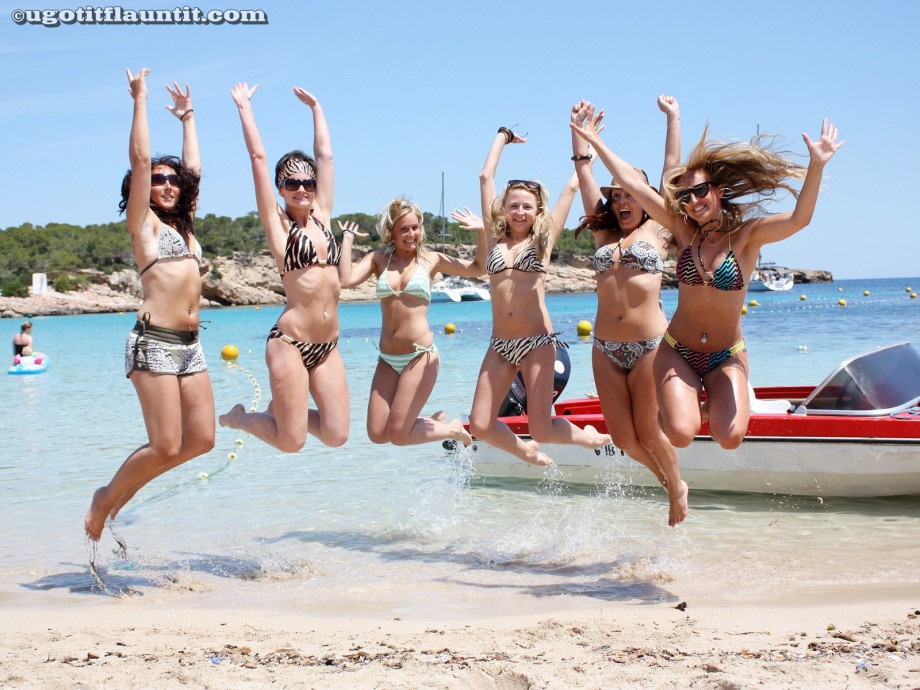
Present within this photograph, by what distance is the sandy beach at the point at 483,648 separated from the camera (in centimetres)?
424

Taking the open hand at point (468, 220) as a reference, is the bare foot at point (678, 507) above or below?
below

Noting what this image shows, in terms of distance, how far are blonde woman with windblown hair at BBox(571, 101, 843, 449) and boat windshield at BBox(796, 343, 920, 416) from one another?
3.24m

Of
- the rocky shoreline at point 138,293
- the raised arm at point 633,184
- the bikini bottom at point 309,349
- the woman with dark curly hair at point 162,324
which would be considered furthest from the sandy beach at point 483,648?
the rocky shoreline at point 138,293

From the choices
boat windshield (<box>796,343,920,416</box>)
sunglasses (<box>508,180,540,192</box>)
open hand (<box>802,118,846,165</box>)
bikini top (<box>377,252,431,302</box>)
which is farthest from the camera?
boat windshield (<box>796,343,920,416</box>)

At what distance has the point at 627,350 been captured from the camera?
604 centimetres

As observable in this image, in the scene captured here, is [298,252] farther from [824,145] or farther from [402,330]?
[824,145]

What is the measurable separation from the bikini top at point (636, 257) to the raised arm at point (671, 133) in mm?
427

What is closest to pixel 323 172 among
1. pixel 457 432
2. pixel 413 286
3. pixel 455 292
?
pixel 413 286

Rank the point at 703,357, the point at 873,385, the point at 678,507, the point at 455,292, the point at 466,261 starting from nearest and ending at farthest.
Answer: the point at 703,357
the point at 678,507
the point at 466,261
the point at 873,385
the point at 455,292

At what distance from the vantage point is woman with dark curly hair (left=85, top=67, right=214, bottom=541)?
5629 mm

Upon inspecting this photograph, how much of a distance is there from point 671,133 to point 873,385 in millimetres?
3860

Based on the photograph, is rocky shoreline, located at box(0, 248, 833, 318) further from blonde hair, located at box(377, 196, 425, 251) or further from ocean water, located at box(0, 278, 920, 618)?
blonde hair, located at box(377, 196, 425, 251)

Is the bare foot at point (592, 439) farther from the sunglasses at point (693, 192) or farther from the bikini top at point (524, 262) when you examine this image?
the sunglasses at point (693, 192)

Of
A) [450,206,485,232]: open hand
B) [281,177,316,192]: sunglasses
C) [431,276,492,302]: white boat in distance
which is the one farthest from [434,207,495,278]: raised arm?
[431,276,492,302]: white boat in distance
